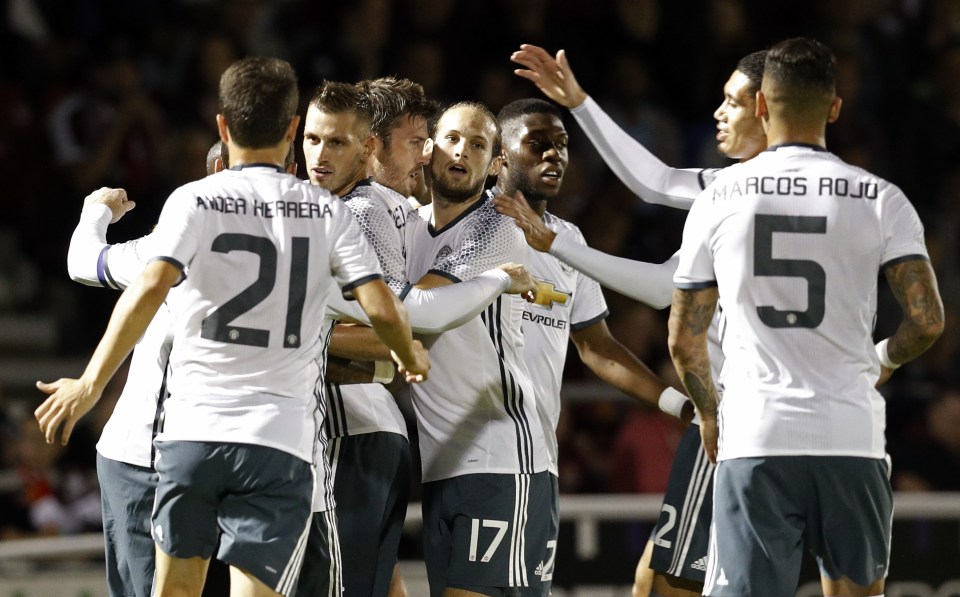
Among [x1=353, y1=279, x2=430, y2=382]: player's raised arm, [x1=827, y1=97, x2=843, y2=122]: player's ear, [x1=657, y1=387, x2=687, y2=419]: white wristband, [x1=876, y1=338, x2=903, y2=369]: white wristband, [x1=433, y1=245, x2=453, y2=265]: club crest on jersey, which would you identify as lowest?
[x1=657, y1=387, x2=687, y2=419]: white wristband

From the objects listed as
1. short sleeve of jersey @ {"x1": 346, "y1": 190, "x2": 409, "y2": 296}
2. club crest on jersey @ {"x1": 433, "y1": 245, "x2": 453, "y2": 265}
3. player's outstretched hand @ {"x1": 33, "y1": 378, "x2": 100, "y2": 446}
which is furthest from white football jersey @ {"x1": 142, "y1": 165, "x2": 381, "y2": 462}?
Answer: club crest on jersey @ {"x1": 433, "y1": 245, "x2": 453, "y2": 265}

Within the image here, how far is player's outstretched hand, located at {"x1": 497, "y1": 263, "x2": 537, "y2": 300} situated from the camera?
489cm

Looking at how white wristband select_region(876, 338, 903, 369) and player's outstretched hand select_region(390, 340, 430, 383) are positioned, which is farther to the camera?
white wristband select_region(876, 338, 903, 369)

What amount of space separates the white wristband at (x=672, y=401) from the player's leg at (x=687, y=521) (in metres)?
0.19

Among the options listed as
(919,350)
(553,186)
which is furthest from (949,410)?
(919,350)

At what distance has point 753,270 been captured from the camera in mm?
4234

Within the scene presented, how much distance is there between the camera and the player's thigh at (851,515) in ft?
13.6

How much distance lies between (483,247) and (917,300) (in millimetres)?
1543

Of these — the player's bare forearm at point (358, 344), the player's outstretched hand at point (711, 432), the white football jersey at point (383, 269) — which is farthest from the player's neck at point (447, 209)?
the player's outstretched hand at point (711, 432)

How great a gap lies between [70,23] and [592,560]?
A: 18.3ft

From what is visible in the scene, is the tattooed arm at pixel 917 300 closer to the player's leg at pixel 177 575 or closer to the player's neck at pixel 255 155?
the player's neck at pixel 255 155

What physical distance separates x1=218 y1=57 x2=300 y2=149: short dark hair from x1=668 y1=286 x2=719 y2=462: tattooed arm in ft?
4.43

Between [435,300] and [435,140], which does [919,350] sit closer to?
[435,300]

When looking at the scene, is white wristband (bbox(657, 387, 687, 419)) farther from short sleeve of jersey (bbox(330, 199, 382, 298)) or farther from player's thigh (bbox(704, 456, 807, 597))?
short sleeve of jersey (bbox(330, 199, 382, 298))
